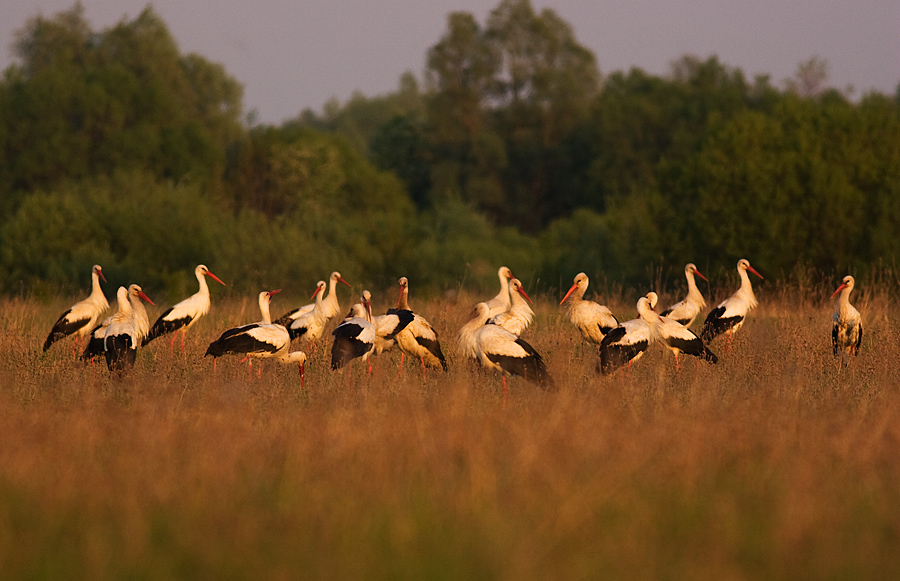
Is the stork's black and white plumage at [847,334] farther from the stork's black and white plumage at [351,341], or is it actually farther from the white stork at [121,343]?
the white stork at [121,343]

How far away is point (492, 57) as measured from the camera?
47219 mm

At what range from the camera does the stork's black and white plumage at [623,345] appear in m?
9.23

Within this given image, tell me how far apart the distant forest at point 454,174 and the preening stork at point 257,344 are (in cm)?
967

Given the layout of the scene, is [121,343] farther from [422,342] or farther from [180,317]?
[180,317]

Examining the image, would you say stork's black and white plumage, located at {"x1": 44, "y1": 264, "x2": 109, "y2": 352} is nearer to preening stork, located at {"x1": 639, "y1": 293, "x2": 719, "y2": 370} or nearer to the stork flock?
the stork flock

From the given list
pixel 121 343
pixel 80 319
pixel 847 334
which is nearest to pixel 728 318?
pixel 847 334

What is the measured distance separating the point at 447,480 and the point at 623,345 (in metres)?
4.33

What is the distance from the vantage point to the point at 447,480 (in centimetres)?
542

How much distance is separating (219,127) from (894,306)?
3733 centimetres

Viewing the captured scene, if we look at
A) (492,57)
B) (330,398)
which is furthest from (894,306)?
(492,57)

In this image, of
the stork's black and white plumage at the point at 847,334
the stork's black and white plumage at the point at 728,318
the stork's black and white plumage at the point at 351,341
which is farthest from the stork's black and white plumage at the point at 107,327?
the stork's black and white plumage at the point at 847,334

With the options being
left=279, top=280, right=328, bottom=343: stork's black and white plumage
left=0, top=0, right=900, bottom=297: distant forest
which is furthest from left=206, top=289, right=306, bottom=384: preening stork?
left=0, top=0, right=900, bottom=297: distant forest

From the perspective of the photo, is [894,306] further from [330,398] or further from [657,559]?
[657,559]

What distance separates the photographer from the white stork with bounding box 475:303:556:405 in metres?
8.52
